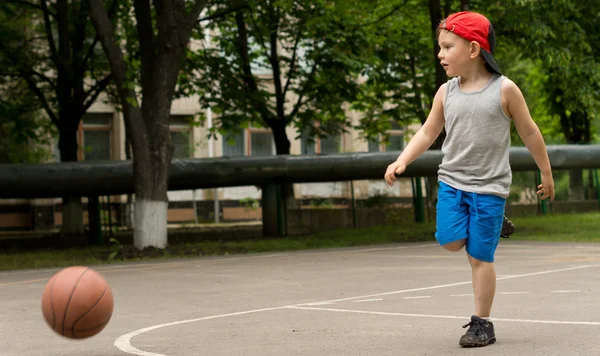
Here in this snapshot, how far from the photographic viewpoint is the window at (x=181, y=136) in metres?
39.2

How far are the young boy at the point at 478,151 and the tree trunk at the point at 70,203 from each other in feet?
66.7

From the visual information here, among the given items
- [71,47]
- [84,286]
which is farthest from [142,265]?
[71,47]

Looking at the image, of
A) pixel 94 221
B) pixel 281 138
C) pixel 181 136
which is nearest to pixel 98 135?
pixel 181 136

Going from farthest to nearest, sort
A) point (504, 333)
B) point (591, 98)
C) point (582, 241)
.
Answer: point (591, 98) < point (582, 241) < point (504, 333)

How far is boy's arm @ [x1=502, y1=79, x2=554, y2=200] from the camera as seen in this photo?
21.6ft

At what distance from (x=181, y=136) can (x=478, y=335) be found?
114ft

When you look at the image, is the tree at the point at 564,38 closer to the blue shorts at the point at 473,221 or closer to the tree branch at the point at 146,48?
the tree branch at the point at 146,48

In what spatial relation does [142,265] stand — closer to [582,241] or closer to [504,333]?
[582,241]

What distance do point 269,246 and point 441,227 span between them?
14416 millimetres

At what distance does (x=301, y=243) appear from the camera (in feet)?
71.4

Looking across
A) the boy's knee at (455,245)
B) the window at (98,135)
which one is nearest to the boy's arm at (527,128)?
the boy's knee at (455,245)

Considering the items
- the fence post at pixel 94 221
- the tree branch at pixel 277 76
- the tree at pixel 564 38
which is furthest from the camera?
the tree branch at pixel 277 76

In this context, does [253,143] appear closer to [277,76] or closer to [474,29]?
[277,76]

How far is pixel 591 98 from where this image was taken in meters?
24.6
